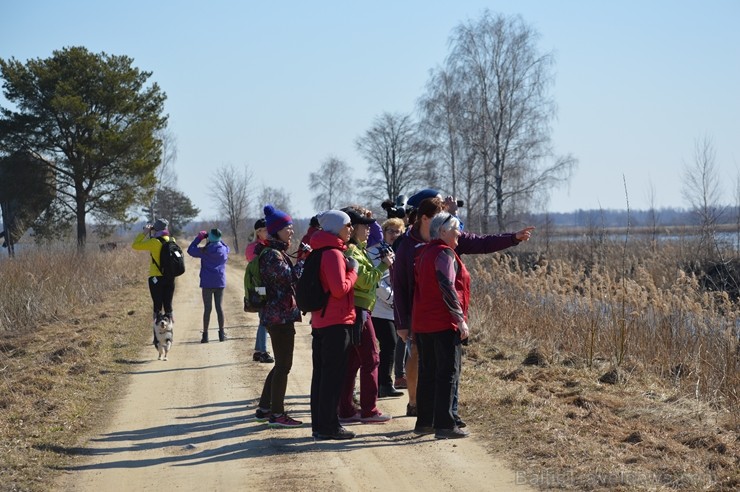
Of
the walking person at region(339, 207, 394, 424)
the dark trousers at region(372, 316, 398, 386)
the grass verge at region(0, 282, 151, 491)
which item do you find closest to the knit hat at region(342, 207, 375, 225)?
the walking person at region(339, 207, 394, 424)

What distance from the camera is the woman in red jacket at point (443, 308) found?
7.09 m

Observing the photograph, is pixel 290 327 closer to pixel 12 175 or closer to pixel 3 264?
pixel 3 264

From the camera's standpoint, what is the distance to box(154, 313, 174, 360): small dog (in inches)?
490

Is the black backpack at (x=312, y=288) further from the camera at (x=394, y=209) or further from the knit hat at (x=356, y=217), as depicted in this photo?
the camera at (x=394, y=209)

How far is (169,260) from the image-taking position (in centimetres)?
1261

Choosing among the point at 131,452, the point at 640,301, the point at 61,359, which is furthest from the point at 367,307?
the point at 61,359

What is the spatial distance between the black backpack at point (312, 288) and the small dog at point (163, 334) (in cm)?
566

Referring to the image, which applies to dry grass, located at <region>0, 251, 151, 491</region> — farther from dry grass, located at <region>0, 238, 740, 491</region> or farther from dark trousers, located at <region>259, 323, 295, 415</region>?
dark trousers, located at <region>259, 323, 295, 415</region>

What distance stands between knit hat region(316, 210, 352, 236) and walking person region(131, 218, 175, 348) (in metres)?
5.96

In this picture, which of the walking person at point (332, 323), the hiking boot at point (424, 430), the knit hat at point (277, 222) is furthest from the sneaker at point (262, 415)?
the knit hat at point (277, 222)

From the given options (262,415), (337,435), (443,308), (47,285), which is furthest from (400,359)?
(47,285)

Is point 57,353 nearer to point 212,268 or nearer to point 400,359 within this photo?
point 212,268

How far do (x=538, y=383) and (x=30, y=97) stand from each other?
31112 millimetres

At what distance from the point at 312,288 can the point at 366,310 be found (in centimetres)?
79
